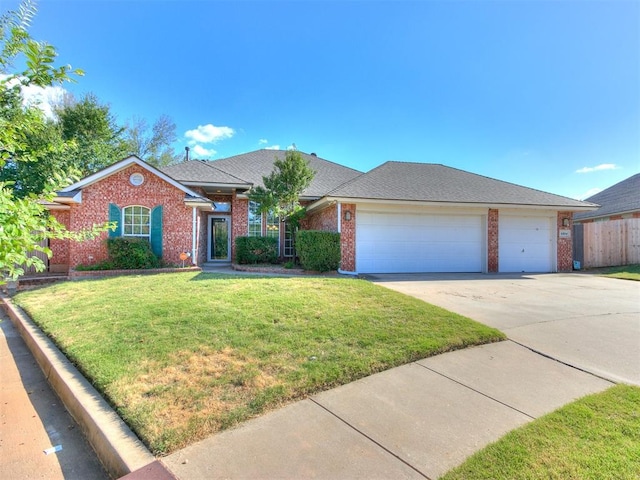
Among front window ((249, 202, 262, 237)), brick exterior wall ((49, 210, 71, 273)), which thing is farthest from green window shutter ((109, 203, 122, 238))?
front window ((249, 202, 262, 237))

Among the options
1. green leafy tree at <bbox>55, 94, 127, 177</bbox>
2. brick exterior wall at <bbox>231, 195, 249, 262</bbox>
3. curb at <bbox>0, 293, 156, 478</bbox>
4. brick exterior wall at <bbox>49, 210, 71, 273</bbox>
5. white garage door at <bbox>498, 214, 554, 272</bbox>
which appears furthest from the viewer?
green leafy tree at <bbox>55, 94, 127, 177</bbox>

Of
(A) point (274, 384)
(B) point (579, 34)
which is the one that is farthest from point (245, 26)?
(A) point (274, 384)

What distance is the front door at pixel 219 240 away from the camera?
51.9 feet

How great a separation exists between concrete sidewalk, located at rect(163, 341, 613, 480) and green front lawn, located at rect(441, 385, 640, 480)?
122mm

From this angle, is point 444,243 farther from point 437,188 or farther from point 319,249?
point 319,249

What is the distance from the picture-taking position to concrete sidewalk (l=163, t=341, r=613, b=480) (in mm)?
2340

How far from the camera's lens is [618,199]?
1889cm

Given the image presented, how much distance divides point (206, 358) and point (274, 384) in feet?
3.86

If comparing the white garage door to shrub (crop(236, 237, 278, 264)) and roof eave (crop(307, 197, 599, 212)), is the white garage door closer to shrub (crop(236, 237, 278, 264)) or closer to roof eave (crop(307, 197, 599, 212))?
roof eave (crop(307, 197, 599, 212))

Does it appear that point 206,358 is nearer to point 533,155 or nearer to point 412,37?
point 412,37

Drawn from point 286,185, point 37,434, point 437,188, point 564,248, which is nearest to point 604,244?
point 564,248

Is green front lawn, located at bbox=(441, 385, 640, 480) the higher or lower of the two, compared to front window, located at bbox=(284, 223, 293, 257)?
lower

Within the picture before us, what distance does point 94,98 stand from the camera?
70.2 feet

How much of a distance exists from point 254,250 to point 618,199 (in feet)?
70.4
